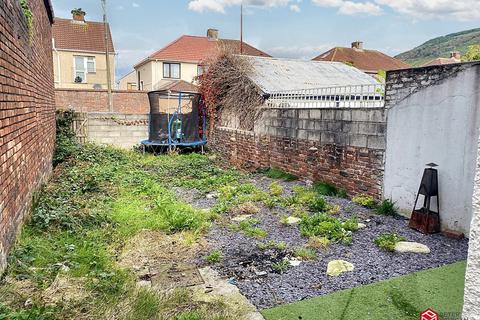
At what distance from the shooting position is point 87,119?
12.1m

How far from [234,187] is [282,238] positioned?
286cm

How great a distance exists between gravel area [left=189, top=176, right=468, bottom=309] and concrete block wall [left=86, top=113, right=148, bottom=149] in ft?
28.6

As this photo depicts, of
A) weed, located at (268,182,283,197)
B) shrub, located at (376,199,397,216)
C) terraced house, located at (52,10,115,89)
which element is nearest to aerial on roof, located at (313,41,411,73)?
terraced house, located at (52,10,115,89)

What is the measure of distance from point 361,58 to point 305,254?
2942cm

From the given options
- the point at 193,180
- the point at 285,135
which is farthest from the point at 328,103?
the point at 193,180

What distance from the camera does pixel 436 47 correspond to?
40000 millimetres

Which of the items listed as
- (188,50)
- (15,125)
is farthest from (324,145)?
(188,50)

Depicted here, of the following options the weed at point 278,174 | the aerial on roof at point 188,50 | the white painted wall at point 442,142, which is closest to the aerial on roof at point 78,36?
the aerial on roof at point 188,50

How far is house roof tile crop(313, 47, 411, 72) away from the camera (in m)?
29.0

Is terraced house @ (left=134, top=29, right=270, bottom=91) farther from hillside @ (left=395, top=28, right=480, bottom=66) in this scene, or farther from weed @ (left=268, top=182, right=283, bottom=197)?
weed @ (left=268, top=182, right=283, bottom=197)

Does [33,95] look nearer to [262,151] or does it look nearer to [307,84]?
[262,151]

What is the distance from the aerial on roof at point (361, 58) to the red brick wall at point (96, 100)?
16.0m

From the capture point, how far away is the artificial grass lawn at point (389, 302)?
9.32 feet

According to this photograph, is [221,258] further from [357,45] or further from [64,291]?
[357,45]
